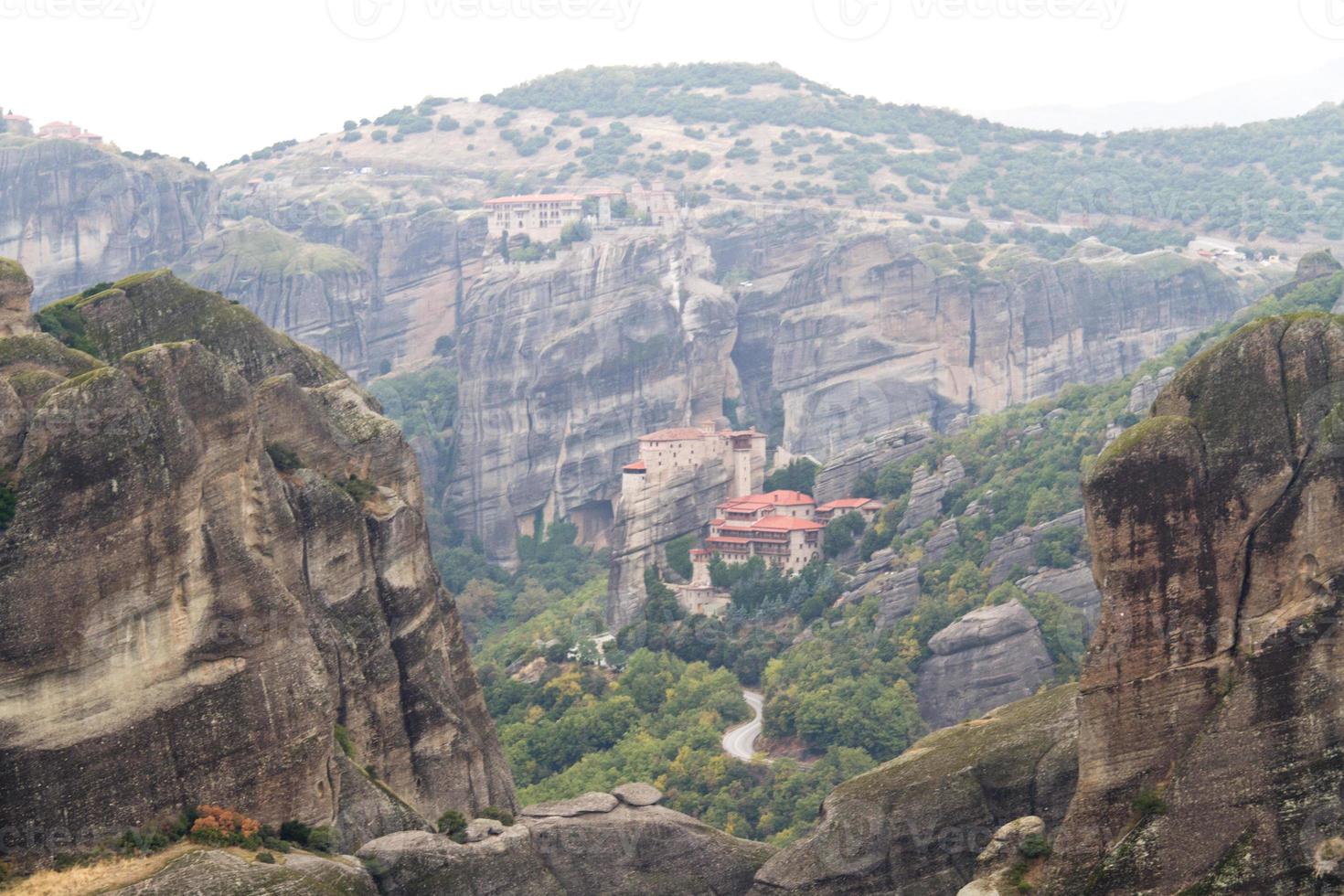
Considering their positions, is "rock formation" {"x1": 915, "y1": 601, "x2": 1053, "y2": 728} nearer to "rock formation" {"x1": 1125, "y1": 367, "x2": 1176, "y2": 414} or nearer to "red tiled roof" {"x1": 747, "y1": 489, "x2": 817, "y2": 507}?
"rock formation" {"x1": 1125, "y1": 367, "x2": 1176, "y2": 414}

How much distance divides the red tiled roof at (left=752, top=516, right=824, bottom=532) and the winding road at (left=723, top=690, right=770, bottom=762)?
2110 centimetres

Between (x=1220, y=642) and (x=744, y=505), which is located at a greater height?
(x=1220, y=642)

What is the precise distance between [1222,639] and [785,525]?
9924 cm

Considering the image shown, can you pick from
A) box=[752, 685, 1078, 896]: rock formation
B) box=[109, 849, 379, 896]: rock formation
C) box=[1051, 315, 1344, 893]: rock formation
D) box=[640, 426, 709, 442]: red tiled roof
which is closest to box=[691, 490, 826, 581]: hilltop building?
box=[640, 426, 709, 442]: red tiled roof

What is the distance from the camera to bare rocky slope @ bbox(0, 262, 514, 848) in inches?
2063

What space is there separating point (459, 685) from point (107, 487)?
18.8 metres

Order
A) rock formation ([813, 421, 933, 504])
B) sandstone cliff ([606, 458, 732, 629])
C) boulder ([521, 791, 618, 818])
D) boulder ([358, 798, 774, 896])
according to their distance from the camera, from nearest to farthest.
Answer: boulder ([358, 798, 774, 896])
boulder ([521, 791, 618, 818])
sandstone cliff ([606, 458, 732, 629])
rock formation ([813, 421, 933, 504])

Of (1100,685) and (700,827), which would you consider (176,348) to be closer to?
(700,827)

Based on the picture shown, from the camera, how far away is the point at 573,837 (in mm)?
61531

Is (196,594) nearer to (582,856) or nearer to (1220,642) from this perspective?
(582,856)

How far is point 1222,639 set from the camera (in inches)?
2003

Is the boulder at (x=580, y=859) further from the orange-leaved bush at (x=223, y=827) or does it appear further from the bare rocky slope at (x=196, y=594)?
the orange-leaved bush at (x=223, y=827)

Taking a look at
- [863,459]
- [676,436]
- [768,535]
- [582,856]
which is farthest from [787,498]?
[582,856]

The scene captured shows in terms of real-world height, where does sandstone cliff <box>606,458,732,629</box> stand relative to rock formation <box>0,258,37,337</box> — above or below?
below
